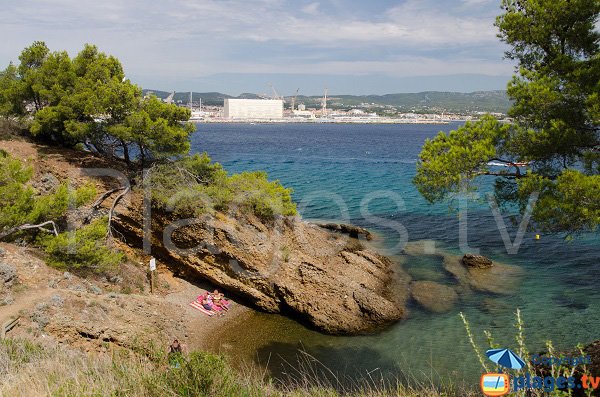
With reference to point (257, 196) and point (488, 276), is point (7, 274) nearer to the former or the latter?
point (257, 196)

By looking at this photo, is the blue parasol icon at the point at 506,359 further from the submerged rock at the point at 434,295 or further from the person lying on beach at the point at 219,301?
the person lying on beach at the point at 219,301

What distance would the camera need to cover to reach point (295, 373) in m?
13.5

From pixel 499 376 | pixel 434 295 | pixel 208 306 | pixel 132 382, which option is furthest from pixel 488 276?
pixel 132 382

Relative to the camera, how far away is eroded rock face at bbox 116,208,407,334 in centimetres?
1666

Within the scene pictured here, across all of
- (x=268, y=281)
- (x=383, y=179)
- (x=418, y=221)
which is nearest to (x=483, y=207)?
(x=418, y=221)

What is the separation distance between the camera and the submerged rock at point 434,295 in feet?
59.3

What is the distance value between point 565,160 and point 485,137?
5.71ft

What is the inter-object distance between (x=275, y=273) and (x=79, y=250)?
7146 millimetres

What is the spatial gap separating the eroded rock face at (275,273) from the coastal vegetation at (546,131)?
24.7 ft

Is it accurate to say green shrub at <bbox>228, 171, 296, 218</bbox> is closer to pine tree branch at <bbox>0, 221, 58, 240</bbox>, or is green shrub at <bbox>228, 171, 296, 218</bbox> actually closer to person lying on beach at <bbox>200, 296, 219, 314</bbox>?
person lying on beach at <bbox>200, 296, 219, 314</bbox>

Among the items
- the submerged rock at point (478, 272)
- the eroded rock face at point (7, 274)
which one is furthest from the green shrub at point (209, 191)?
the submerged rock at point (478, 272)

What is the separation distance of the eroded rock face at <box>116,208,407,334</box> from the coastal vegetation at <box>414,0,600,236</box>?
753 cm

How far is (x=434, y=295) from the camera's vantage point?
62.7ft

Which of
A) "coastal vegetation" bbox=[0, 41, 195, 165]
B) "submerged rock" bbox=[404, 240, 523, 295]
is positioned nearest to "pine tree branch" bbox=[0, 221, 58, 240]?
"coastal vegetation" bbox=[0, 41, 195, 165]
